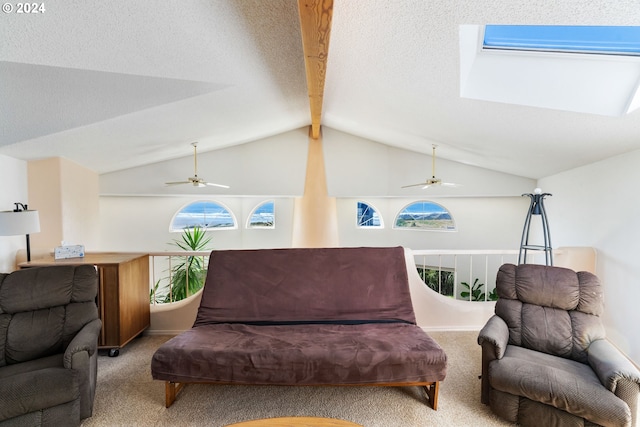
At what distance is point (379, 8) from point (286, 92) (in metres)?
1.91

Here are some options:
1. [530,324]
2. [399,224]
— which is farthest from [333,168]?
[530,324]

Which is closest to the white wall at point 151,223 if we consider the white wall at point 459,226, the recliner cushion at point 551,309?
the white wall at point 459,226

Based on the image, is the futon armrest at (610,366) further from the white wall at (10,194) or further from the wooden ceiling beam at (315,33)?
the white wall at (10,194)

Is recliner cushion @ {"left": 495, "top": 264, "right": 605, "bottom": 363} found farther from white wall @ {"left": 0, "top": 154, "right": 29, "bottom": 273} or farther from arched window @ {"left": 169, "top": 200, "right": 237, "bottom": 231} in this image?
arched window @ {"left": 169, "top": 200, "right": 237, "bottom": 231}

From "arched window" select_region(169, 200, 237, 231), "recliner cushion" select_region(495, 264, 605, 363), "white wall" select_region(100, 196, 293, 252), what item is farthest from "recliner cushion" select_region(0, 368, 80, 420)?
"arched window" select_region(169, 200, 237, 231)

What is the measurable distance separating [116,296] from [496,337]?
3.09 metres

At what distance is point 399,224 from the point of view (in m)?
8.38

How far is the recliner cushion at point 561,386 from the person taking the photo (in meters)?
1.51

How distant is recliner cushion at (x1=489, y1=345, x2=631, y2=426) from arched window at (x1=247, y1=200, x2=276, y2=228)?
689 centimetres

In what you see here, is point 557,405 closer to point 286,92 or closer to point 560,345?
point 560,345

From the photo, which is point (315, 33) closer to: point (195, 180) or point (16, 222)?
point (16, 222)

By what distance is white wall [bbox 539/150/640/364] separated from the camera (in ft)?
8.53

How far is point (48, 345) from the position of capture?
1.93 meters

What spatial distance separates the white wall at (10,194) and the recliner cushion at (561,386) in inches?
175
